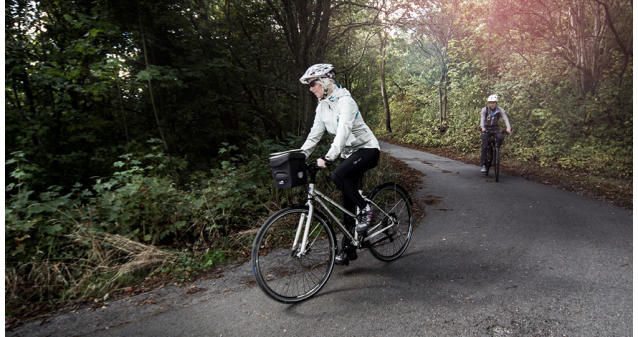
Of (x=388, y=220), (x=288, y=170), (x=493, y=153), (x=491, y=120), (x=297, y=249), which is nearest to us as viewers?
A: (x=288, y=170)

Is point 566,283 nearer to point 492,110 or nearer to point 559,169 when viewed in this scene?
point 492,110

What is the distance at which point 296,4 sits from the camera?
7777 mm

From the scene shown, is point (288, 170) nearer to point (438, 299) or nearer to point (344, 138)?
point (344, 138)

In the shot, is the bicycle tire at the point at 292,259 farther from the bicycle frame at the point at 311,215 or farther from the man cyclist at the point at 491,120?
the man cyclist at the point at 491,120

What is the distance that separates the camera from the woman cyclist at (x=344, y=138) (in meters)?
3.31

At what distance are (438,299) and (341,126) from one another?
179 centimetres

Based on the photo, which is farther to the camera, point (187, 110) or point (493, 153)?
point (493, 153)

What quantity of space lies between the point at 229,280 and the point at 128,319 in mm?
1009

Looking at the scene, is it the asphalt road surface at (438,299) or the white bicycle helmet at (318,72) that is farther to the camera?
the white bicycle helmet at (318,72)

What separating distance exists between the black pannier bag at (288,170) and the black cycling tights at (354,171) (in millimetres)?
605

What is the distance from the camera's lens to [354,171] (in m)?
3.58

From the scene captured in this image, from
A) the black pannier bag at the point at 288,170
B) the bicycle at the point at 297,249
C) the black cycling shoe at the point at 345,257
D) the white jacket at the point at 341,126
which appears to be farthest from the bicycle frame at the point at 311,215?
the white jacket at the point at 341,126

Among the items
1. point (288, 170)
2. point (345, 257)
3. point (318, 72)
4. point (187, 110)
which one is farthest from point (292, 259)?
point (187, 110)

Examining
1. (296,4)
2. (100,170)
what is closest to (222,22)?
(296,4)
